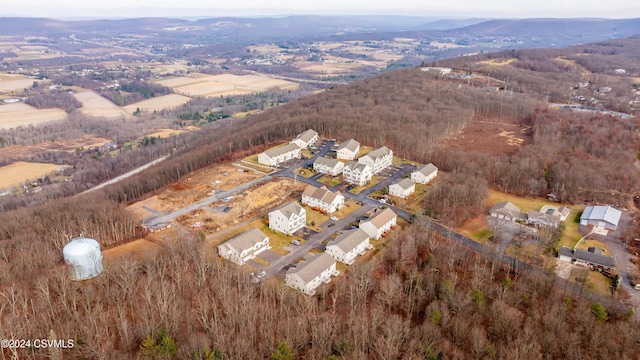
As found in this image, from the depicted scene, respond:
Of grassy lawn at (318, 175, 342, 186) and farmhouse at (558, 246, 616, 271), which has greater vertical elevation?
grassy lawn at (318, 175, 342, 186)

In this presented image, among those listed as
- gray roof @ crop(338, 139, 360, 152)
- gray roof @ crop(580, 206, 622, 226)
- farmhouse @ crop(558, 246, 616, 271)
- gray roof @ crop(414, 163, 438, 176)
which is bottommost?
farmhouse @ crop(558, 246, 616, 271)

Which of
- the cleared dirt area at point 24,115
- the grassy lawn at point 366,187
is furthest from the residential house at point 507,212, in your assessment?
the cleared dirt area at point 24,115

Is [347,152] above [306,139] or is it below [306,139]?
below

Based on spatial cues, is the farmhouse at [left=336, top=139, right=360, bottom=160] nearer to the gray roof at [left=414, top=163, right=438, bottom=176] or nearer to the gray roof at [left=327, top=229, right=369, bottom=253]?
the gray roof at [left=414, top=163, right=438, bottom=176]

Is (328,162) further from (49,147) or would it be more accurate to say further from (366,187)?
(49,147)

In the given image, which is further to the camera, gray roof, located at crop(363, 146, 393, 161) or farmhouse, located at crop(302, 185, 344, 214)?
gray roof, located at crop(363, 146, 393, 161)

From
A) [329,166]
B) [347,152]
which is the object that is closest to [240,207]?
[329,166]

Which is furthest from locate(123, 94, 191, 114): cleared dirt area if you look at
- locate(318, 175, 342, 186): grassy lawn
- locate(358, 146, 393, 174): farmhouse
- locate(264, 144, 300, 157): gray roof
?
locate(358, 146, 393, 174): farmhouse

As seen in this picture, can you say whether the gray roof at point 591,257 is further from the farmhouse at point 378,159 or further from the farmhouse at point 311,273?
the farmhouse at point 378,159
